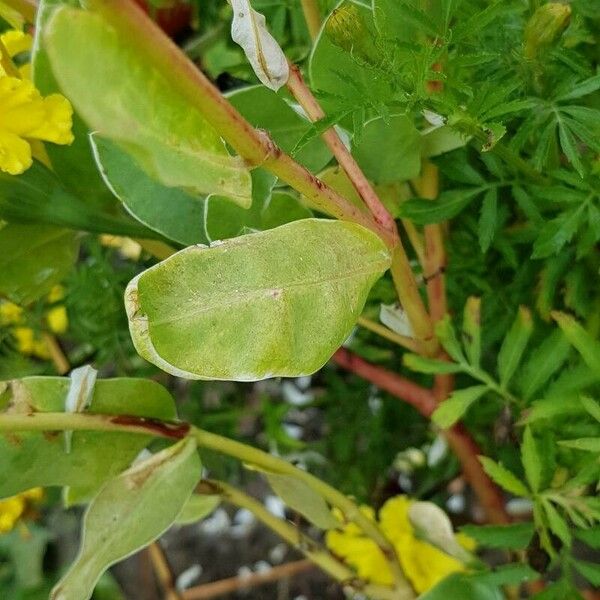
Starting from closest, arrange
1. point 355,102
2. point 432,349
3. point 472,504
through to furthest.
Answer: point 355,102, point 432,349, point 472,504

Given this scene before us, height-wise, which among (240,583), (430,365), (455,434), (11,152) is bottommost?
(240,583)

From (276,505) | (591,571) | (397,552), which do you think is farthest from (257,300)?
(276,505)

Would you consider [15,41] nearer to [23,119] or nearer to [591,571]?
[23,119]

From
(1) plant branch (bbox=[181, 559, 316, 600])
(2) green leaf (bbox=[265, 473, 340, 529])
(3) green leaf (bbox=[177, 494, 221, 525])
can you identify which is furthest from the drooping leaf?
(1) plant branch (bbox=[181, 559, 316, 600])

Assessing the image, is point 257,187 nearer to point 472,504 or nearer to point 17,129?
point 17,129

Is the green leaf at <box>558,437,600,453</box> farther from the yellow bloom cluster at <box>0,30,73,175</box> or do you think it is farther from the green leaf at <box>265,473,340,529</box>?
the yellow bloom cluster at <box>0,30,73,175</box>

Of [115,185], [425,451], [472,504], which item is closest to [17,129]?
[115,185]
